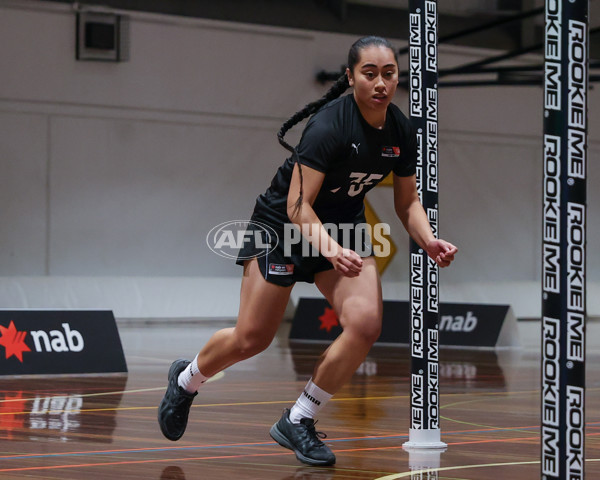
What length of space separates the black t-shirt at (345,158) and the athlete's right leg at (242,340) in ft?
0.97

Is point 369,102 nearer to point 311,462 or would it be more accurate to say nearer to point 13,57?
point 311,462

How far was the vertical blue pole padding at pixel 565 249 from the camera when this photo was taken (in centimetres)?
303

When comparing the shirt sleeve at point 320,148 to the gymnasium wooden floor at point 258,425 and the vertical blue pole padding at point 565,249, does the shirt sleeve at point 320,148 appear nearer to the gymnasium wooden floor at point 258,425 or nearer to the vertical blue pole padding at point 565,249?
the gymnasium wooden floor at point 258,425

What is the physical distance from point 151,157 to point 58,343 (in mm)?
8552

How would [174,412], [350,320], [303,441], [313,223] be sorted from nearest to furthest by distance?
[313,223], [350,320], [303,441], [174,412]

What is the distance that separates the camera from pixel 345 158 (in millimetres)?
4500

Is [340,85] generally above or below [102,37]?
below

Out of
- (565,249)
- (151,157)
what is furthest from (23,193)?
(565,249)

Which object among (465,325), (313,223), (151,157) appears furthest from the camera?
(151,157)

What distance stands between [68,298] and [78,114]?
279 cm

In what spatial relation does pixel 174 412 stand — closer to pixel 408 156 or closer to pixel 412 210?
pixel 412 210

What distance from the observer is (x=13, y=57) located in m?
16.0

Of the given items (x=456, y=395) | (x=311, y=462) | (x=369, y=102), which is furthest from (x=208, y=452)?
(x=456, y=395)

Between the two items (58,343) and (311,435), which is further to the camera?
(58,343)
